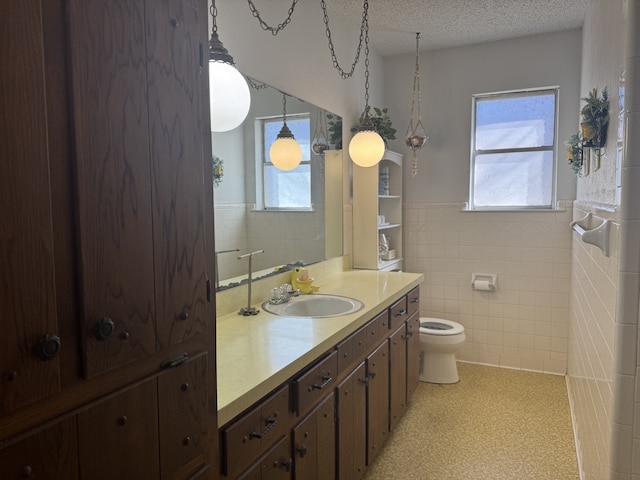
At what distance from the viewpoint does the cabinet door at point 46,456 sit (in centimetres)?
60

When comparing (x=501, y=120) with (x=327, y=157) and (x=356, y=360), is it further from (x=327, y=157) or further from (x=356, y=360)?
(x=356, y=360)

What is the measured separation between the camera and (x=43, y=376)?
25.0 inches

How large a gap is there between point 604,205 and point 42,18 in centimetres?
186

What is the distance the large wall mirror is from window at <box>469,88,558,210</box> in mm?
1397

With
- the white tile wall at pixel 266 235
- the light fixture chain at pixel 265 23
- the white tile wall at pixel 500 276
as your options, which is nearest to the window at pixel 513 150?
the white tile wall at pixel 500 276

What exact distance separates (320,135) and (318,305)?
1.16 m

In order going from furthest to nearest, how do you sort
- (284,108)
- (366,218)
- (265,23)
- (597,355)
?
(366,218), (284,108), (265,23), (597,355)

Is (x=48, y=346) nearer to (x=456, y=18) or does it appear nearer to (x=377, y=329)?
(x=377, y=329)

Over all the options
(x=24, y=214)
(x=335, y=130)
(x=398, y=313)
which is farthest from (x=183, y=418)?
(x=335, y=130)

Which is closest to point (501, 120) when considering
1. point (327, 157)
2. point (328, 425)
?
point (327, 157)

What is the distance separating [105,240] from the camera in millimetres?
720

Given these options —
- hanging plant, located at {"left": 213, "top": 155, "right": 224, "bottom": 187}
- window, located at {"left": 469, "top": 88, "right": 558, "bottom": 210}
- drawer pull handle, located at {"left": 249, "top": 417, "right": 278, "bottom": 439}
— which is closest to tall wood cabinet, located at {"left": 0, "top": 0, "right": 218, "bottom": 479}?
drawer pull handle, located at {"left": 249, "top": 417, "right": 278, "bottom": 439}

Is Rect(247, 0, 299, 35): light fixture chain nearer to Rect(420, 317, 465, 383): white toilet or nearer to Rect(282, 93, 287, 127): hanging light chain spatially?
Rect(282, 93, 287, 127): hanging light chain

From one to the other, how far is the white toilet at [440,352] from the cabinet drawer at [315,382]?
1.76 meters
